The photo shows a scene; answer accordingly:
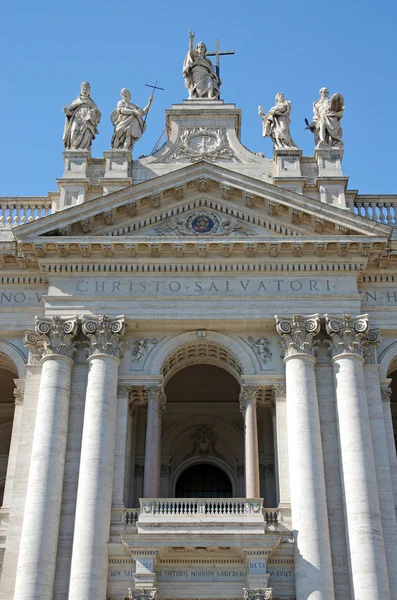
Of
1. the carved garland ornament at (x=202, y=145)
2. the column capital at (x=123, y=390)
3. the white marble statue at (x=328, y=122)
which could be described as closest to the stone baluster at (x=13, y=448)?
the column capital at (x=123, y=390)

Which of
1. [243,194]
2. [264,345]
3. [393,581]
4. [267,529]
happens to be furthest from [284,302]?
[393,581]

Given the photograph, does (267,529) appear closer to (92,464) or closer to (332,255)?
(92,464)

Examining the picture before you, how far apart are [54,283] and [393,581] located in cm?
1233

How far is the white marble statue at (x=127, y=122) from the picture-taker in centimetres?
2933

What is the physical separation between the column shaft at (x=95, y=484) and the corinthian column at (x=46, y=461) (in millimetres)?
601

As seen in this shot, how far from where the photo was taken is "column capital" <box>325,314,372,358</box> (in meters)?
25.1

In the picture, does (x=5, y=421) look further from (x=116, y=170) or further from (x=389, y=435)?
(x=389, y=435)

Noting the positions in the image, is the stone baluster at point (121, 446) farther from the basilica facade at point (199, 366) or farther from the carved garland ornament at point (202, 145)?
the carved garland ornament at point (202, 145)

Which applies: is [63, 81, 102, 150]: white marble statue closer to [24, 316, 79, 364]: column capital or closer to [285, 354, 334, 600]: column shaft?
[24, 316, 79, 364]: column capital

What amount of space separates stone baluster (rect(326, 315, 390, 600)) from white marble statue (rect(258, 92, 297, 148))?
6855 millimetres

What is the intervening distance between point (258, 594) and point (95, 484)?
16.0 feet

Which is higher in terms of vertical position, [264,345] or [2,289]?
[2,289]

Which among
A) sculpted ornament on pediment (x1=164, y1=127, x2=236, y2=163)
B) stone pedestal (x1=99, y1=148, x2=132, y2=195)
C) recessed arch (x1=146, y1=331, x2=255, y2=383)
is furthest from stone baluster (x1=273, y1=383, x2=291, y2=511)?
sculpted ornament on pediment (x1=164, y1=127, x2=236, y2=163)

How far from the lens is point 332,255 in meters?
26.3
